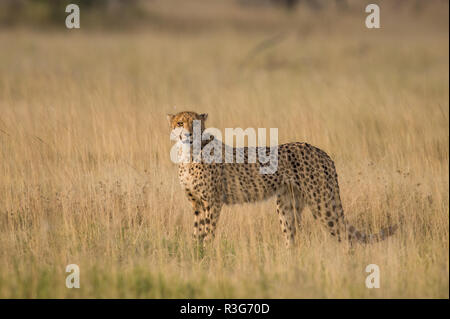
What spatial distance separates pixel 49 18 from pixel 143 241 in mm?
20073

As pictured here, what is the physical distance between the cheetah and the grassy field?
0.18 meters

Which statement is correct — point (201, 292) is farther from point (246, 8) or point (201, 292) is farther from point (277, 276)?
point (246, 8)

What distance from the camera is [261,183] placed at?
511cm

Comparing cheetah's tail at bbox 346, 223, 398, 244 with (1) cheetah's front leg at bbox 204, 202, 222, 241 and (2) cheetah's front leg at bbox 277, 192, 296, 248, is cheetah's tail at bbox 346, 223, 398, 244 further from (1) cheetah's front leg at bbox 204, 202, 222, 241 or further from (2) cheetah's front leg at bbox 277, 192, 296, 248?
(1) cheetah's front leg at bbox 204, 202, 222, 241

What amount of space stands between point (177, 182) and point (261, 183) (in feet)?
4.49

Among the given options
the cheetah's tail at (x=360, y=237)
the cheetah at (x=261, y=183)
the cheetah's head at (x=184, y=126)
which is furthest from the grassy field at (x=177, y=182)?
the cheetah's head at (x=184, y=126)

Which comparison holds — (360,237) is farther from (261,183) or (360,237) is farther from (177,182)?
(177,182)

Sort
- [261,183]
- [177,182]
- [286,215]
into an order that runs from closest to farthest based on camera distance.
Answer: [261,183] → [286,215] → [177,182]

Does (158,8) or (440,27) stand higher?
(158,8)

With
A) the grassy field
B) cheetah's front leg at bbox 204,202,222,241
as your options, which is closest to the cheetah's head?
cheetah's front leg at bbox 204,202,222,241

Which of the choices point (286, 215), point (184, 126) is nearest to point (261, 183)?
point (286, 215)

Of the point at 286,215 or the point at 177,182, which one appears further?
the point at 177,182

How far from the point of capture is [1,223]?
5434 mm

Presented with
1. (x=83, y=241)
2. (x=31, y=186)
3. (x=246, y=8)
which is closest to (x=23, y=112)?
(x=31, y=186)
